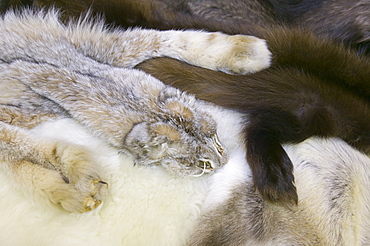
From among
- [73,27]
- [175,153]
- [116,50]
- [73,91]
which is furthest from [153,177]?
[73,27]

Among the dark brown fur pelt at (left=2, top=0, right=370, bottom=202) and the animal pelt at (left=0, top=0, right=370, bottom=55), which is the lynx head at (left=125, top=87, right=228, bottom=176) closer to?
the dark brown fur pelt at (left=2, top=0, right=370, bottom=202)

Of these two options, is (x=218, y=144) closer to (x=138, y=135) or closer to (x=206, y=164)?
(x=206, y=164)

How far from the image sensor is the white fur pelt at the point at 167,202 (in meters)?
1.40

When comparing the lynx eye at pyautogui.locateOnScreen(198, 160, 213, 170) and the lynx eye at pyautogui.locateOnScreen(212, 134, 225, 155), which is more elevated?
the lynx eye at pyautogui.locateOnScreen(212, 134, 225, 155)

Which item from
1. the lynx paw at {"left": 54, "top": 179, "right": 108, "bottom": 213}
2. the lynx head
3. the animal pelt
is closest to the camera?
the lynx paw at {"left": 54, "top": 179, "right": 108, "bottom": 213}

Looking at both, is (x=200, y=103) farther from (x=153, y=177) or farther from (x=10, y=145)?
(x=10, y=145)

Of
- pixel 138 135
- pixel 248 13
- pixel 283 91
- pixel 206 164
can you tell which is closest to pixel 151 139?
pixel 138 135

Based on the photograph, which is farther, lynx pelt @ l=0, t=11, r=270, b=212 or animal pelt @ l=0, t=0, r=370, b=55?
animal pelt @ l=0, t=0, r=370, b=55

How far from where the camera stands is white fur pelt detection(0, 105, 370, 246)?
A: 140 centimetres

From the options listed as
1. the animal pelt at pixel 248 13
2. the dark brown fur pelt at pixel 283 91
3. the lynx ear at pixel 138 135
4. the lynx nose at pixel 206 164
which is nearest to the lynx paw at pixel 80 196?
the lynx ear at pixel 138 135

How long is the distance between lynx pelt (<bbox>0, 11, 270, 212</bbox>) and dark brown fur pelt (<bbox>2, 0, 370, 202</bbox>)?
74 mm

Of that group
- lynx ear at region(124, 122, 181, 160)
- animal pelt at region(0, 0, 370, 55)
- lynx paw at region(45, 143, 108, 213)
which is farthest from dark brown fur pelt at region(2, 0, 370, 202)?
lynx paw at region(45, 143, 108, 213)

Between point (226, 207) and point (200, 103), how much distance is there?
0.42 m

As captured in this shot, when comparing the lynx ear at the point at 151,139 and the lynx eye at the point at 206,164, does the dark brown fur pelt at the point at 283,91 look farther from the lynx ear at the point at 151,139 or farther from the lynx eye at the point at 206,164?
the lynx ear at the point at 151,139
